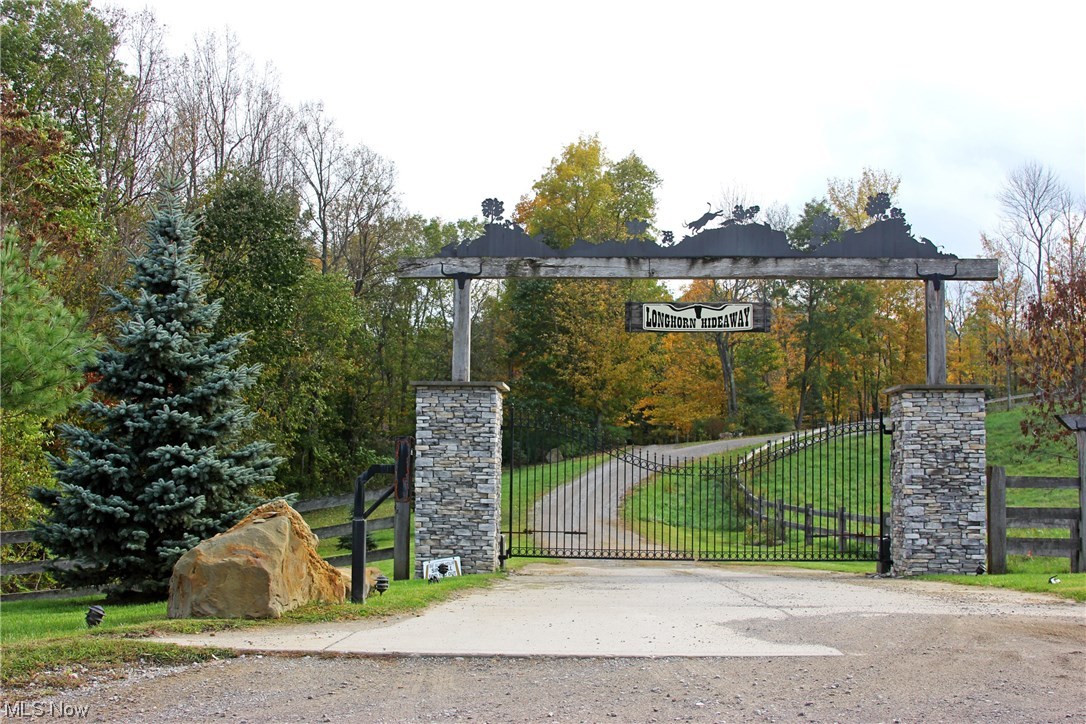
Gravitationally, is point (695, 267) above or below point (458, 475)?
above

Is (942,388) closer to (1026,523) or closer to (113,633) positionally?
(1026,523)

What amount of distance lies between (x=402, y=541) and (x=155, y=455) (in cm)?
300

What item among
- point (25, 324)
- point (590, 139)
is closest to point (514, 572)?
point (25, 324)

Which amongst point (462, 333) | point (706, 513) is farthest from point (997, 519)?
point (462, 333)

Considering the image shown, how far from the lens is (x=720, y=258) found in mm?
12828

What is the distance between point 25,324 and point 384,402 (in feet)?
79.3

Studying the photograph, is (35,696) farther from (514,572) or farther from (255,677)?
(514,572)

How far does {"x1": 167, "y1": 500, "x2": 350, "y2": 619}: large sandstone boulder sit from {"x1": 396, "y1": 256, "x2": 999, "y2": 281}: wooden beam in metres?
5.51

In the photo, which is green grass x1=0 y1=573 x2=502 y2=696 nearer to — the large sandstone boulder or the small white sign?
the large sandstone boulder

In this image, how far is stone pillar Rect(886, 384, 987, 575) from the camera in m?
12.3

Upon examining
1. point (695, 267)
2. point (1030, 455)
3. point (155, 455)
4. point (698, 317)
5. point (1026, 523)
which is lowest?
point (1026, 523)

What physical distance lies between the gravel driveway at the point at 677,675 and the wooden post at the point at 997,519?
3.50m

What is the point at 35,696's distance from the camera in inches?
212

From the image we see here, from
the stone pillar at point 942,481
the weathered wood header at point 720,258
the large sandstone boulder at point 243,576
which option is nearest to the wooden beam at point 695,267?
the weathered wood header at point 720,258
